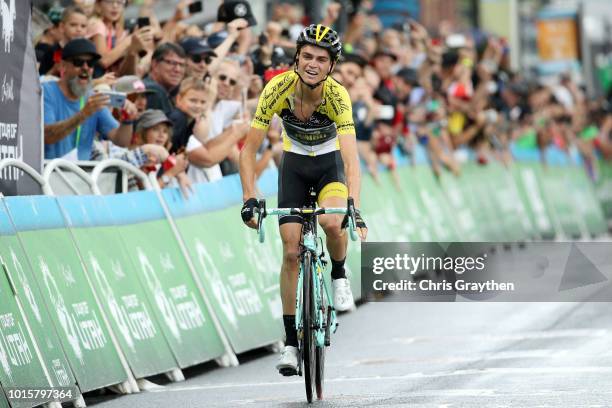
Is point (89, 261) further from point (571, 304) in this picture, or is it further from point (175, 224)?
point (571, 304)

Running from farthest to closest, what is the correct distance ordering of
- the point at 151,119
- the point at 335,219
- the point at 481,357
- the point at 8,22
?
the point at 151,119, the point at 481,357, the point at 8,22, the point at 335,219

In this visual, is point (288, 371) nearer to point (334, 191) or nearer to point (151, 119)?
point (334, 191)

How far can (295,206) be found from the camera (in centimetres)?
1066

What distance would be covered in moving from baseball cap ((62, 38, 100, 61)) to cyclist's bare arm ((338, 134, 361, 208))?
304 centimetres

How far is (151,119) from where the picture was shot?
1327cm

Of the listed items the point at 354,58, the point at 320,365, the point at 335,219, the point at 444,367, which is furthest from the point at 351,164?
the point at 354,58

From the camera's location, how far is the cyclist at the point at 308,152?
398 inches

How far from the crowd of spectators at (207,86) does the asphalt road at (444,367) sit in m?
2.02

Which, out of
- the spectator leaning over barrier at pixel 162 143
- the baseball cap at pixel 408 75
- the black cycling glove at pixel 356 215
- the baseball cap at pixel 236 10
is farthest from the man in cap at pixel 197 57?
the baseball cap at pixel 408 75

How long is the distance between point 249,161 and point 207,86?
4.00 m

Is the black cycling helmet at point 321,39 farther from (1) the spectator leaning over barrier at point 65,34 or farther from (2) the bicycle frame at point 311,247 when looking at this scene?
(1) the spectator leaning over barrier at point 65,34

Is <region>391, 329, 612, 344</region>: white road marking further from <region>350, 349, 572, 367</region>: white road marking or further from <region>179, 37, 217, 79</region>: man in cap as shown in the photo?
<region>179, 37, 217, 79</region>: man in cap

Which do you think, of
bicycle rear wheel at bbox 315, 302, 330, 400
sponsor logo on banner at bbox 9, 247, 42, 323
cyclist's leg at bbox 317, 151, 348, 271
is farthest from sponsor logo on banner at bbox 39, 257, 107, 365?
cyclist's leg at bbox 317, 151, 348, 271

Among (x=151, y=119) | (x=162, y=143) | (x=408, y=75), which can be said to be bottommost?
→ (x=162, y=143)
